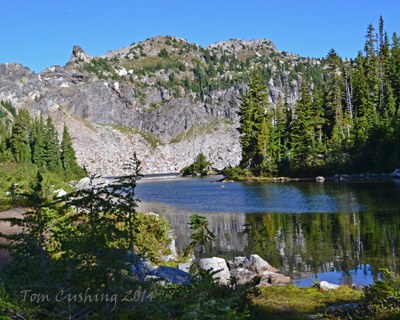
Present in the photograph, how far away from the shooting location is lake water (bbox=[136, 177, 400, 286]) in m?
19.1

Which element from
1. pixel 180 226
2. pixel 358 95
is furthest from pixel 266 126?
pixel 180 226

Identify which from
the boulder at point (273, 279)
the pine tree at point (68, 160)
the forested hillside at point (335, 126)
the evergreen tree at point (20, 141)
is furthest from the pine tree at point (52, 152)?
the boulder at point (273, 279)

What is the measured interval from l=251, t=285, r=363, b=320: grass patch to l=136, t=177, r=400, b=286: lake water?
99.6 inches

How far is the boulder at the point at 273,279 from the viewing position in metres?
16.7

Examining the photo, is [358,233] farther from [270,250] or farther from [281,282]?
[281,282]

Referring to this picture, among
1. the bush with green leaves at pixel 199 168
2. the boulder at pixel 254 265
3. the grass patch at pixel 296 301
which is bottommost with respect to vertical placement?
the boulder at pixel 254 265

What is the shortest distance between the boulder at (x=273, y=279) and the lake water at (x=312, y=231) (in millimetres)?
606

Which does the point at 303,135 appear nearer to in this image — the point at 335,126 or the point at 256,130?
the point at 335,126

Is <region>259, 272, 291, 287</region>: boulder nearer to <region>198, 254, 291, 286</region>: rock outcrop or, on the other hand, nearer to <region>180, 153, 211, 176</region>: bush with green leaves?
<region>198, 254, 291, 286</region>: rock outcrop

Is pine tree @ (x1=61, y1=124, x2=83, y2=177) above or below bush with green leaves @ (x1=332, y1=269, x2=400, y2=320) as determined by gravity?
above

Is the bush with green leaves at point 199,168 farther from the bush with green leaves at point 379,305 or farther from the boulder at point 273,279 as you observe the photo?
the bush with green leaves at point 379,305

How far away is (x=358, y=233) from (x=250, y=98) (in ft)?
227

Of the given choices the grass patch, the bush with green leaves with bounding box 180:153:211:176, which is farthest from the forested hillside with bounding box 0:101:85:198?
the grass patch

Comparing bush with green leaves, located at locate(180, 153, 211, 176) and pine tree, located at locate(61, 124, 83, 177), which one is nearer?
pine tree, located at locate(61, 124, 83, 177)
